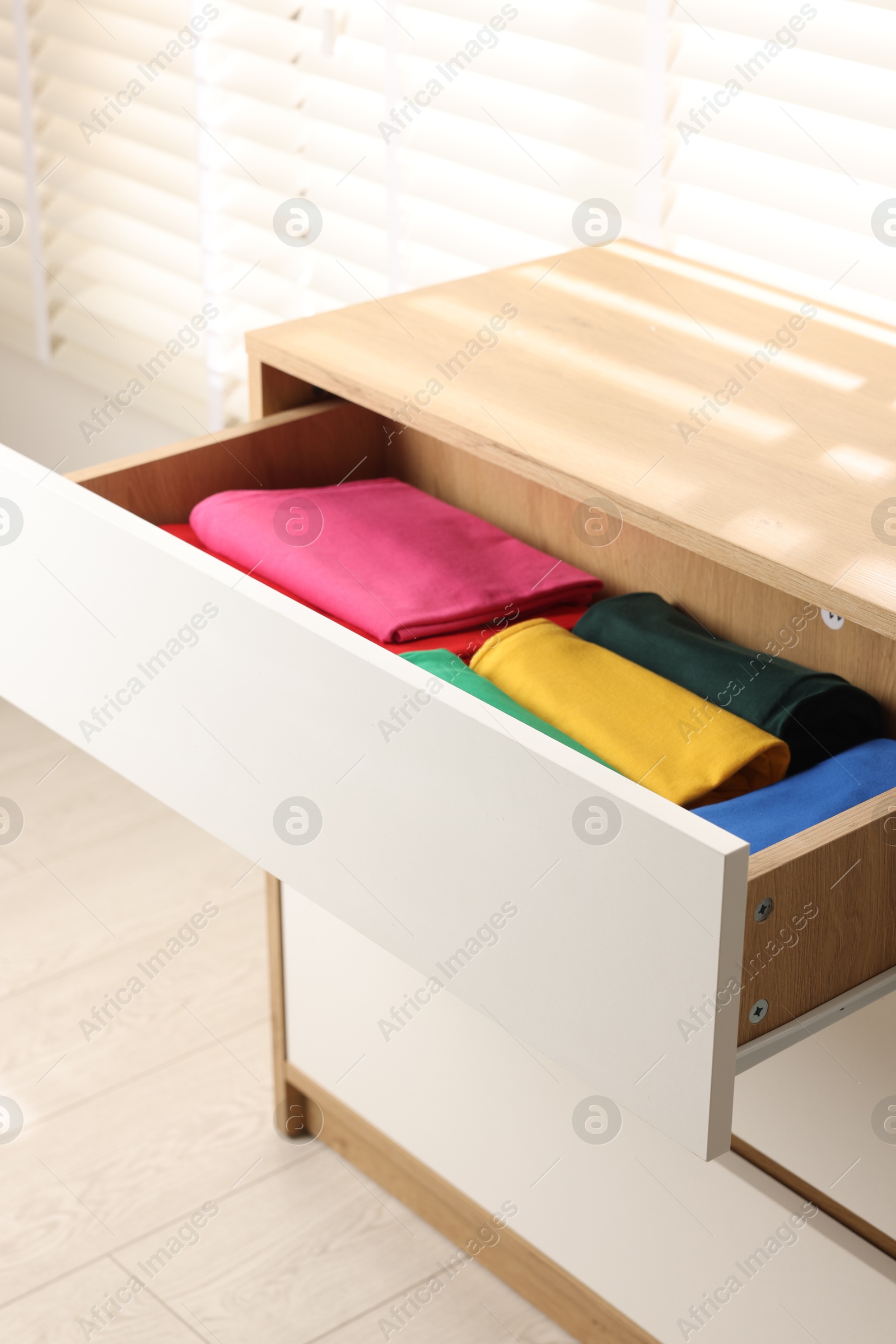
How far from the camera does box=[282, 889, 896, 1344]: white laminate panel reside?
3.70 feet

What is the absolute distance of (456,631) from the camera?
1.20 metres

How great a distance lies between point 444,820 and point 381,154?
1134 mm

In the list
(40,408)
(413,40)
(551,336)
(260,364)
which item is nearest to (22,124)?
(40,408)

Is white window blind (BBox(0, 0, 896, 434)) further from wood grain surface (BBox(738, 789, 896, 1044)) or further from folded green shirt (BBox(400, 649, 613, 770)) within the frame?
wood grain surface (BBox(738, 789, 896, 1044))

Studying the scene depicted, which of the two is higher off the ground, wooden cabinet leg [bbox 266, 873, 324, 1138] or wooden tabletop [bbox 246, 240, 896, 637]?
wooden tabletop [bbox 246, 240, 896, 637]

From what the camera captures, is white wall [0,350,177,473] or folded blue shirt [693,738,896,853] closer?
folded blue shirt [693,738,896,853]

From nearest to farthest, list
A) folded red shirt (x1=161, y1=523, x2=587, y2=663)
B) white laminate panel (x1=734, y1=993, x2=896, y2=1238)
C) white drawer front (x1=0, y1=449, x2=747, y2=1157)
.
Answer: white drawer front (x1=0, y1=449, x2=747, y2=1157)
white laminate panel (x1=734, y1=993, x2=896, y2=1238)
folded red shirt (x1=161, y1=523, x2=587, y2=663)

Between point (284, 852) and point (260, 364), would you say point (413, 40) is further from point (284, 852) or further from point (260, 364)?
point (284, 852)

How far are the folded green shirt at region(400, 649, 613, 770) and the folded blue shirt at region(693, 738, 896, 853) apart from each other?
0.10m

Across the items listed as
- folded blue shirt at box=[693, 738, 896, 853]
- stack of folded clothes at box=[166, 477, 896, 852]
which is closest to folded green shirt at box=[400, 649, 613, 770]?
stack of folded clothes at box=[166, 477, 896, 852]

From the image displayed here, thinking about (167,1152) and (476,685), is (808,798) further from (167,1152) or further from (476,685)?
(167,1152)

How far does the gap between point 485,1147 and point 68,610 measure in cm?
64

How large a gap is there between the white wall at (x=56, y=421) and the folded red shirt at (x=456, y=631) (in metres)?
1.00

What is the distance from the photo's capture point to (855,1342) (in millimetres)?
1104
